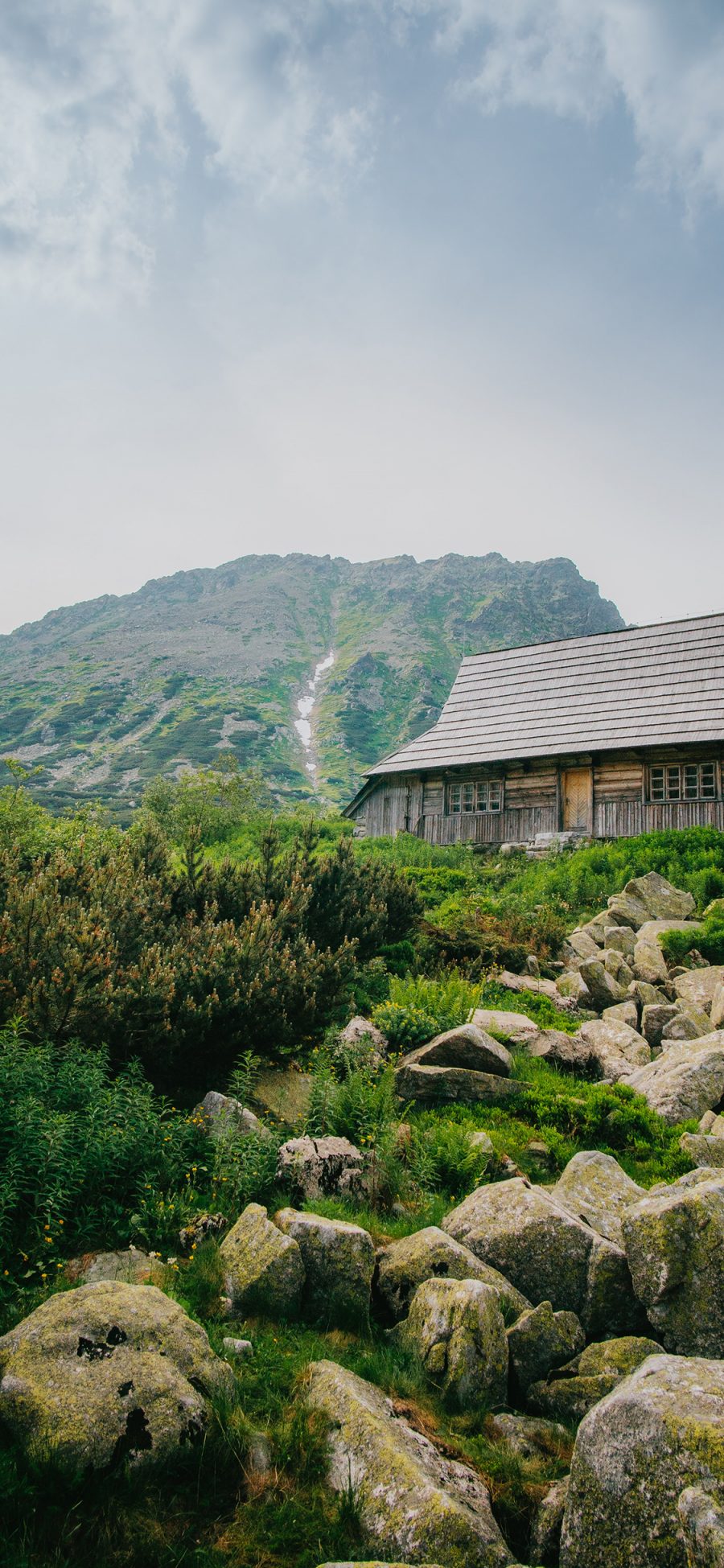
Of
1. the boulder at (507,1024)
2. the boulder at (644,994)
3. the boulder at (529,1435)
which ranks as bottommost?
the boulder at (529,1435)

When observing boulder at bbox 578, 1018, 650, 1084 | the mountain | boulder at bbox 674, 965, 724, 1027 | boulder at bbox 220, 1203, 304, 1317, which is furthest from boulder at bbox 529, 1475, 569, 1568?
the mountain

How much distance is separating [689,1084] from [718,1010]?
225cm

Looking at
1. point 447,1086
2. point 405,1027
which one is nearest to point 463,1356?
point 447,1086

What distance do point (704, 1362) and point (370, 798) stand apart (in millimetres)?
26780

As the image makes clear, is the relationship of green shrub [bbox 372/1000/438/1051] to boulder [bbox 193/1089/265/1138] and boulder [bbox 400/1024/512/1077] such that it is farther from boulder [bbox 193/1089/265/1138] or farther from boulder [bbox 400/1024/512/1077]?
boulder [bbox 193/1089/265/1138]

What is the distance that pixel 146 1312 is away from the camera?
13.8 feet

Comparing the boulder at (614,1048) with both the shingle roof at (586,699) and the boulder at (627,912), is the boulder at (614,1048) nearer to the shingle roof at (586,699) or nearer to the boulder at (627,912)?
the boulder at (627,912)

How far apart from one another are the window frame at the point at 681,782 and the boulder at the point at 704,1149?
17195 mm

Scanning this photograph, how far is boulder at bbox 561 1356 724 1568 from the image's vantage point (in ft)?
10.8

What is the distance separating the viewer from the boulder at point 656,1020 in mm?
Result: 10078

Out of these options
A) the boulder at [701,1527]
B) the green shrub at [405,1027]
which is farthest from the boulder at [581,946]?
the boulder at [701,1527]

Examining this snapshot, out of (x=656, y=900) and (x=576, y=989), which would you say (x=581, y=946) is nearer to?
(x=576, y=989)

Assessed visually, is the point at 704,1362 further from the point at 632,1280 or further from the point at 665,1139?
the point at 665,1139

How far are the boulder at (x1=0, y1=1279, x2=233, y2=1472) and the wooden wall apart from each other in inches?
830
